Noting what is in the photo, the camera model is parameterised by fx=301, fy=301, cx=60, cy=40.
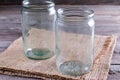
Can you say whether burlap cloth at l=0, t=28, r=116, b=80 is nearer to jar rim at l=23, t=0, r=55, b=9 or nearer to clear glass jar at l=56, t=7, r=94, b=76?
clear glass jar at l=56, t=7, r=94, b=76

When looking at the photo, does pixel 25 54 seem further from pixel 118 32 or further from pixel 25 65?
pixel 118 32

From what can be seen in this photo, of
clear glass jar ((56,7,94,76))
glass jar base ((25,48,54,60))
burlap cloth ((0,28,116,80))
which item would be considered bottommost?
burlap cloth ((0,28,116,80))

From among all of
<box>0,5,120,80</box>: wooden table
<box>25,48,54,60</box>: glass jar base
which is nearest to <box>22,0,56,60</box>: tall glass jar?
<box>25,48,54,60</box>: glass jar base

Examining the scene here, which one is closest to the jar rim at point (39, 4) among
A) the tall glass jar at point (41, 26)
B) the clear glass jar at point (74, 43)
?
the tall glass jar at point (41, 26)

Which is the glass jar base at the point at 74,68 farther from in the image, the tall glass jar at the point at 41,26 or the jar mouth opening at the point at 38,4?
the jar mouth opening at the point at 38,4

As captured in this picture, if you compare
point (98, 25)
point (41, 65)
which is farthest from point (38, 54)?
point (98, 25)
